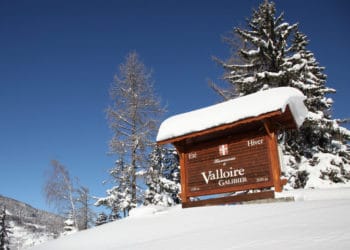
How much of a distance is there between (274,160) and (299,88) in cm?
748

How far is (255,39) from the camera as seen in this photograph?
1925cm

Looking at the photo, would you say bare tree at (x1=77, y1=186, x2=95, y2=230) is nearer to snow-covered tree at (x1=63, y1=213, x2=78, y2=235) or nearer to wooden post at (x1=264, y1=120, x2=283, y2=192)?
snow-covered tree at (x1=63, y1=213, x2=78, y2=235)

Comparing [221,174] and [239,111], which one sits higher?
[239,111]

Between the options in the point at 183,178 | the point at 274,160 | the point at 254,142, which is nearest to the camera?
the point at 274,160

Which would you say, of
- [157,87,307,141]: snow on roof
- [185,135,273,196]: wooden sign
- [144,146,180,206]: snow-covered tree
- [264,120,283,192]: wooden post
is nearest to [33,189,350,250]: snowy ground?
[264,120,283,192]: wooden post

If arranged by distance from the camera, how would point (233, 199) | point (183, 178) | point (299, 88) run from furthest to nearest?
point (299, 88), point (183, 178), point (233, 199)

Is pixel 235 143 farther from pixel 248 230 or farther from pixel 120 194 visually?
pixel 120 194

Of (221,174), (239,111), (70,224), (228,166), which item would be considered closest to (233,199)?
(221,174)

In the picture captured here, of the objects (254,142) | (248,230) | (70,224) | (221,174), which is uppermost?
(254,142)

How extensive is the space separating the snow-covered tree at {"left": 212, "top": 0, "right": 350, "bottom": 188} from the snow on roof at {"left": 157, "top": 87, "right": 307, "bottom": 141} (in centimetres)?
450

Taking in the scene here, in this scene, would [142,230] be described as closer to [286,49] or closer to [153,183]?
[153,183]

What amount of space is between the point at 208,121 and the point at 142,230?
501 cm

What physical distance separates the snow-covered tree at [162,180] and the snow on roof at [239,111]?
816 cm

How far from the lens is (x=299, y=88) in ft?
59.2
